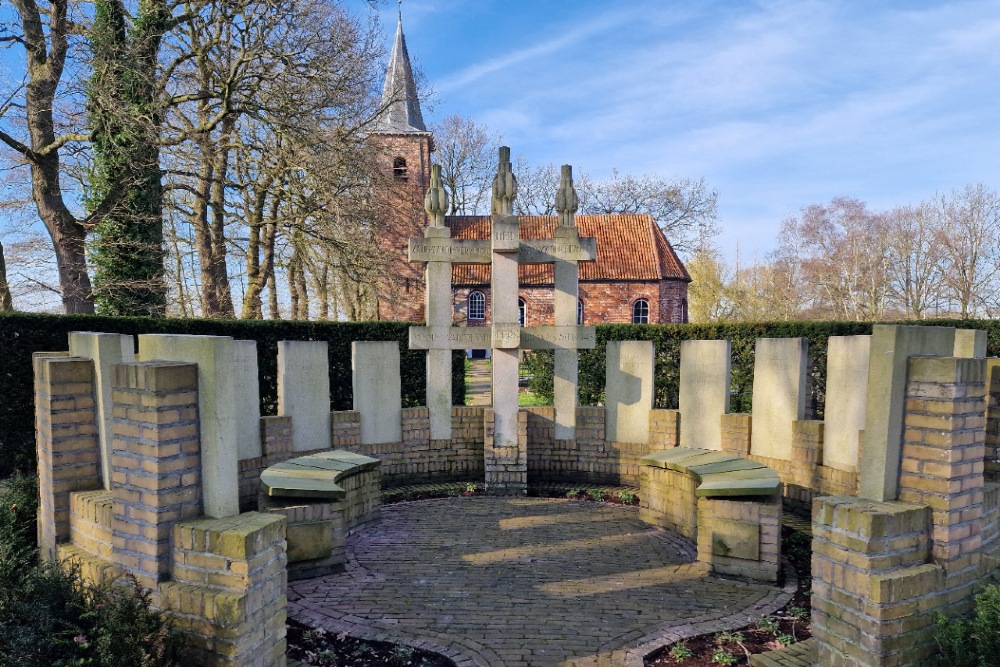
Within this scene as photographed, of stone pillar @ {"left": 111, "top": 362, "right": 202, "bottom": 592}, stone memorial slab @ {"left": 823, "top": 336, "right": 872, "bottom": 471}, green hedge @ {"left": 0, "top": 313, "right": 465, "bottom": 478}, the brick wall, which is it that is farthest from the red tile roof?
stone pillar @ {"left": 111, "top": 362, "right": 202, "bottom": 592}

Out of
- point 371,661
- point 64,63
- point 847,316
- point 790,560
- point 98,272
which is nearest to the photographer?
point 371,661

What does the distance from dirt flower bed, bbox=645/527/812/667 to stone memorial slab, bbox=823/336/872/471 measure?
223 cm

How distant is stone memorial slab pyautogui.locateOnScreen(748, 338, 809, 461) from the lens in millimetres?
6605

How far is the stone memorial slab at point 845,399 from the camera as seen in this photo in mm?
5969

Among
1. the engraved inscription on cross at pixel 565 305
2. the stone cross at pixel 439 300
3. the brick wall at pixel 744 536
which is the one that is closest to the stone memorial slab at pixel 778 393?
the brick wall at pixel 744 536

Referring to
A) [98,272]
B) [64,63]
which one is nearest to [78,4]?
[64,63]

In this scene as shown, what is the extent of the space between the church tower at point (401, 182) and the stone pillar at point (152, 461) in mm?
14692

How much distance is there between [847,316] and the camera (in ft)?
102

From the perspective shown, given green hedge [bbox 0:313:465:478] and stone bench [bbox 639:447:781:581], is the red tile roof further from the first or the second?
stone bench [bbox 639:447:781:581]

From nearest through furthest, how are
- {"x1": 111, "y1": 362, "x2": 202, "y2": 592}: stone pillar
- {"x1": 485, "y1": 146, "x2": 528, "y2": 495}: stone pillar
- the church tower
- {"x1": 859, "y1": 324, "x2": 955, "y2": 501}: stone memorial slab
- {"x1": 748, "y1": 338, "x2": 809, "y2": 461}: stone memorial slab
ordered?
1. {"x1": 111, "y1": 362, "x2": 202, "y2": 592}: stone pillar
2. {"x1": 859, "y1": 324, "x2": 955, "y2": 501}: stone memorial slab
3. {"x1": 748, "y1": 338, "x2": 809, "y2": 461}: stone memorial slab
4. {"x1": 485, "y1": 146, "x2": 528, "y2": 495}: stone pillar
5. the church tower

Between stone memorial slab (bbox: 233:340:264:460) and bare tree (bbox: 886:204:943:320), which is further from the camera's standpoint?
bare tree (bbox: 886:204:943:320)

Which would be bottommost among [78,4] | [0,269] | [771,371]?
[771,371]

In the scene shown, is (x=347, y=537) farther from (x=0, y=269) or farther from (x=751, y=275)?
(x=751, y=275)

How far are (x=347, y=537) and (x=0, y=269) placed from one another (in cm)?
989
